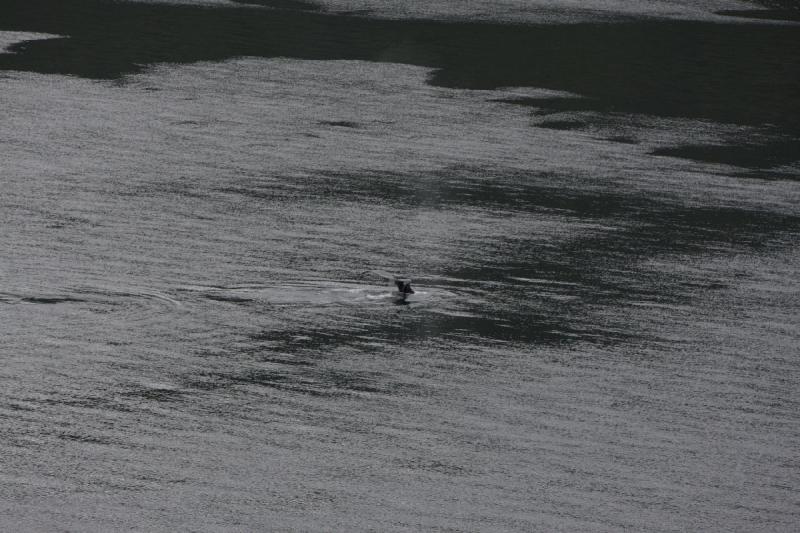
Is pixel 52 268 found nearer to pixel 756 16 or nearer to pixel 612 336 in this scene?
pixel 612 336

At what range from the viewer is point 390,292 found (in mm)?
22562

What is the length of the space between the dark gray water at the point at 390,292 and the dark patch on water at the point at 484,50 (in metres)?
0.25

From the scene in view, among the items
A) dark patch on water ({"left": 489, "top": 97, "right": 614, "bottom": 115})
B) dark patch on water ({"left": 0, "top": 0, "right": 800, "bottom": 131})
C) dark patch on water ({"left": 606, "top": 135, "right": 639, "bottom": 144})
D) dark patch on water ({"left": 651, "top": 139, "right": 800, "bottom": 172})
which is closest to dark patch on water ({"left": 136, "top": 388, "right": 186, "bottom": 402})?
dark patch on water ({"left": 651, "top": 139, "right": 800, "bottom": 172})

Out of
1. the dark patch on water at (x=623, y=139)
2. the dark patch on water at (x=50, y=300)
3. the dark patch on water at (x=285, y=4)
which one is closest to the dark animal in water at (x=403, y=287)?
the dark patch on water at (x=50, y=300)

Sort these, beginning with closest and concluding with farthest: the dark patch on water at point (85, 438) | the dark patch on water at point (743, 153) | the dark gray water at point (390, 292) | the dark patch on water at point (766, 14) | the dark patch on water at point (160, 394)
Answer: the dark gray water at point (390, 292)
the dark patch on water at point (85, 438)
the dark patch on water at point (160, 394)
the dark patch on water at point (743, 153)
the dark patch on water at point (766, 14)

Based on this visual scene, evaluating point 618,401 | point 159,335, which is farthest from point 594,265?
point 159,335

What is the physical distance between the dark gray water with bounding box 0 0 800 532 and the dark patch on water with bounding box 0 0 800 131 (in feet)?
0.83

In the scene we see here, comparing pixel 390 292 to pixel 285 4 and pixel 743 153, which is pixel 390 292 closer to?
pixel 743 153

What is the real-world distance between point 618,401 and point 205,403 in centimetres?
493

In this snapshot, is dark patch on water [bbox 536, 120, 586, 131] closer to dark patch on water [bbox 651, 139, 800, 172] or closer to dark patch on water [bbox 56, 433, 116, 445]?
dark patch on water [bbox 651, 139, 800, 172]

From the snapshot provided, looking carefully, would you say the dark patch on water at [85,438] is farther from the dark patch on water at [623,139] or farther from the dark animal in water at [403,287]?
the dark patch on water at [623,139]

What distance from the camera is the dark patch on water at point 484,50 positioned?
A: 4022 centimetres

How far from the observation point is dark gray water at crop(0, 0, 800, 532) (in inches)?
639

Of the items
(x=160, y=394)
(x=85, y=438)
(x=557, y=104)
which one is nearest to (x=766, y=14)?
(x=557, y=104)
